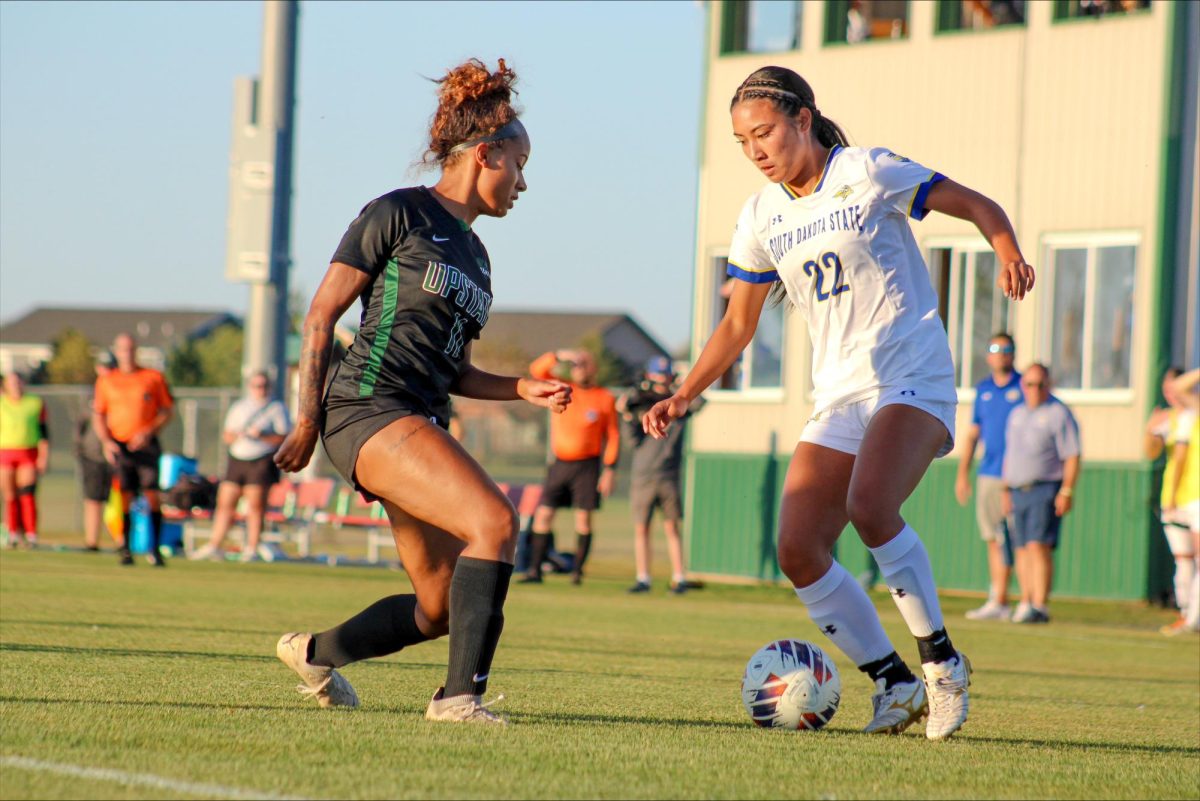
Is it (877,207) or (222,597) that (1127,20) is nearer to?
(222,597)

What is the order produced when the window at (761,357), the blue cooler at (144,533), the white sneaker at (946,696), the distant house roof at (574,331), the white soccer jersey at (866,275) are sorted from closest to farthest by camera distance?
the white sneaker at (946,696) < the white soccer jersey at (866,275) < the blue cooler at (144,533) < the window at (761,357) < the distant house roof at (574,331)

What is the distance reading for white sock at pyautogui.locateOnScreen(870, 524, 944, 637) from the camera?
6078 mm

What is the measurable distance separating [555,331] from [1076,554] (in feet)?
290

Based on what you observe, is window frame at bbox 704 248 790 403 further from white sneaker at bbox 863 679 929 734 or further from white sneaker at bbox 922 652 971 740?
white sneaker at bbox 922 652 971 740

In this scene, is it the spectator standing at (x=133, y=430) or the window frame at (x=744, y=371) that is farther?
the window frame at (x=744, y=371)

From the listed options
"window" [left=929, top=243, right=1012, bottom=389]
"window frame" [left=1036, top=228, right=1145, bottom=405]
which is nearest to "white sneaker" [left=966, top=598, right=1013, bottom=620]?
"window frame" [left=1036, top=228, right=1145, bottom=405]

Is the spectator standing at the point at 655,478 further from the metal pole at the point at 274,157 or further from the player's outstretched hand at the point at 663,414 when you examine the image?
the player's outstretched hand at the point at 663,414

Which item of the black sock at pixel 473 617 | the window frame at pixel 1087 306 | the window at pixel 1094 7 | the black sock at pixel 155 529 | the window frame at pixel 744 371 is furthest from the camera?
the window frame at pixel 744 371

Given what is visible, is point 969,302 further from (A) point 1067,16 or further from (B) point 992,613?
(B) point 992,613

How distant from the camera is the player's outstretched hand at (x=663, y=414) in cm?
627

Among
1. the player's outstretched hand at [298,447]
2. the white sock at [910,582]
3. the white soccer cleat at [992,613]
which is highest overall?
the player's outstretched hand at [298,447]

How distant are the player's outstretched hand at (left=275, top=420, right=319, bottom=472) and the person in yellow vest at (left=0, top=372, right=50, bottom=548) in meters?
15.7

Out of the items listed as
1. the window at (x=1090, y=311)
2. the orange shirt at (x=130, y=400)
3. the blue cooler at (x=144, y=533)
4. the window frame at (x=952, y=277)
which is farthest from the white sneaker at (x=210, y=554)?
the window at (x=1090, y=311)

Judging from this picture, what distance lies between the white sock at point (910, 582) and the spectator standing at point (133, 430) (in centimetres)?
1234
